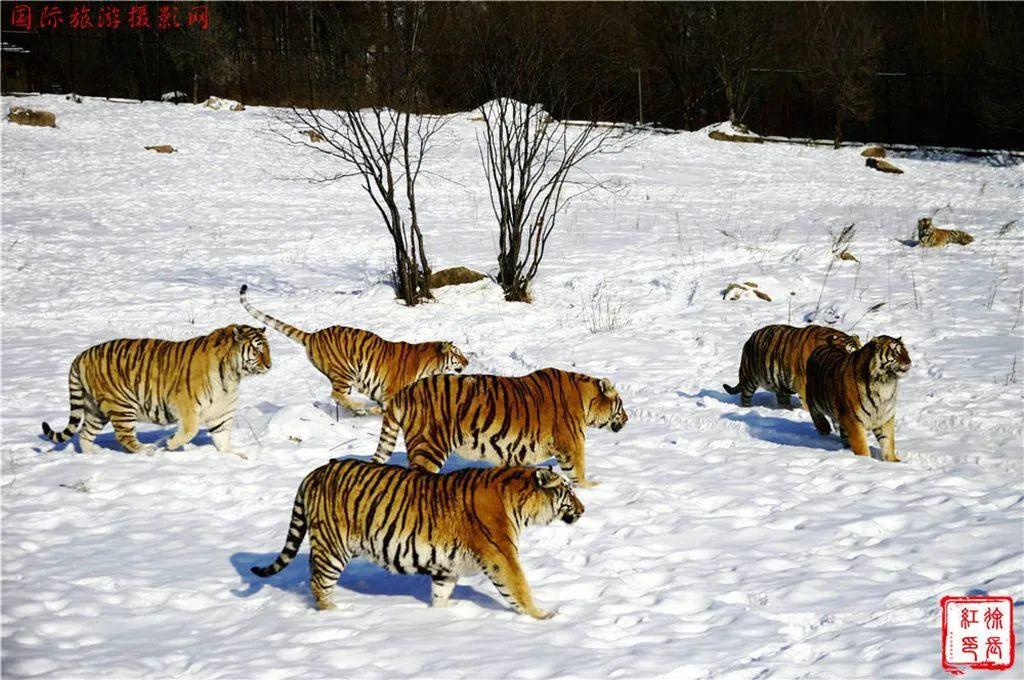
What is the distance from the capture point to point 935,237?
17.5 meters

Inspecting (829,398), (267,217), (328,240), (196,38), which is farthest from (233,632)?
(196,38)

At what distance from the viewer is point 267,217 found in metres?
22.4

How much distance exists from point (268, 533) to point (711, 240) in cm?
1360

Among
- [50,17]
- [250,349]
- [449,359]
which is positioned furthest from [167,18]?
[250,349]

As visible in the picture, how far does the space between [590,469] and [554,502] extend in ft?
8.78

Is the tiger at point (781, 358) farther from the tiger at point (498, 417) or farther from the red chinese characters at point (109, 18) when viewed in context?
the red chinese characters at point (109, 18)

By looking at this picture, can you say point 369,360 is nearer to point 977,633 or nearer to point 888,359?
point 888,359

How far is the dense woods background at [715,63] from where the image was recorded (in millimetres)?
35438

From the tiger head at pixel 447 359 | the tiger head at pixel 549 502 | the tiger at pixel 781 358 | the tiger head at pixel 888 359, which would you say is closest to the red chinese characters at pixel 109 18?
the tiger head at pixel 447 359

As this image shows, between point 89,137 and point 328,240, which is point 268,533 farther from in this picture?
point 89,137

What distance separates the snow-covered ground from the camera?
5.48 meters

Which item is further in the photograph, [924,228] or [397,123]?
[924,228]

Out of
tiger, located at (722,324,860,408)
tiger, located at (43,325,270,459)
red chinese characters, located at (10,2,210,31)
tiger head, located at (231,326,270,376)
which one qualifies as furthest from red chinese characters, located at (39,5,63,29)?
tiger, located at (722,324,860,408)

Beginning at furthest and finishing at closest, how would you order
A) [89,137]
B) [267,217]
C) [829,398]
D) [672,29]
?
1. [672,29]
2. [89,137]
3. [267,217]
4. [829,398]
